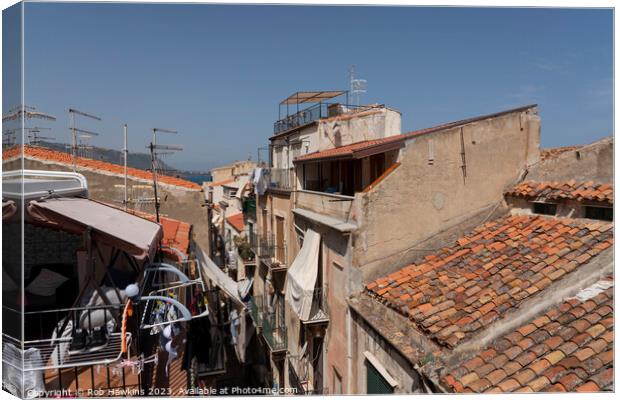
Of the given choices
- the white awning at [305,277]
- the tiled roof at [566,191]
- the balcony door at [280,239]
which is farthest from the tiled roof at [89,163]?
the tiled roof at [566,191]

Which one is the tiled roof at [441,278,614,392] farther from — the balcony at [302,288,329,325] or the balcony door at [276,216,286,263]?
the balcony door at [276,216,286,263]

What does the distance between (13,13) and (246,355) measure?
12.6m

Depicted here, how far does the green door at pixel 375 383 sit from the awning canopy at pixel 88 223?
149 inches

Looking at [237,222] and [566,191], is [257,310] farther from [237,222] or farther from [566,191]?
[237,222]

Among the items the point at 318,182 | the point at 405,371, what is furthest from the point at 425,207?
the point at 318,182

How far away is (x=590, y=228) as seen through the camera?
6.14 metres

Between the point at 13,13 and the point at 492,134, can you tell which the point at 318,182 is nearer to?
the point at 492,134

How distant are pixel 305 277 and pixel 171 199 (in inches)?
264

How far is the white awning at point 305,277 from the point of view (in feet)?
25.7

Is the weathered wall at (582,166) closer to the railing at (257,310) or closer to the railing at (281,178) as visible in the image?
the railing at (281,178)

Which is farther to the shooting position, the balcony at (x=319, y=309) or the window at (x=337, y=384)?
the balcony at (x=319, y=309)

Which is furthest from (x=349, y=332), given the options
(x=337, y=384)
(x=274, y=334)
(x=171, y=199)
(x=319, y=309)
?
(x=171, y=199)

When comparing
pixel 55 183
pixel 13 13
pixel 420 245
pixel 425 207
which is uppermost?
pixel 13 13

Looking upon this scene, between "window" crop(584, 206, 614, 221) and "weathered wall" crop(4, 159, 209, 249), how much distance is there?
10468 millimetres
